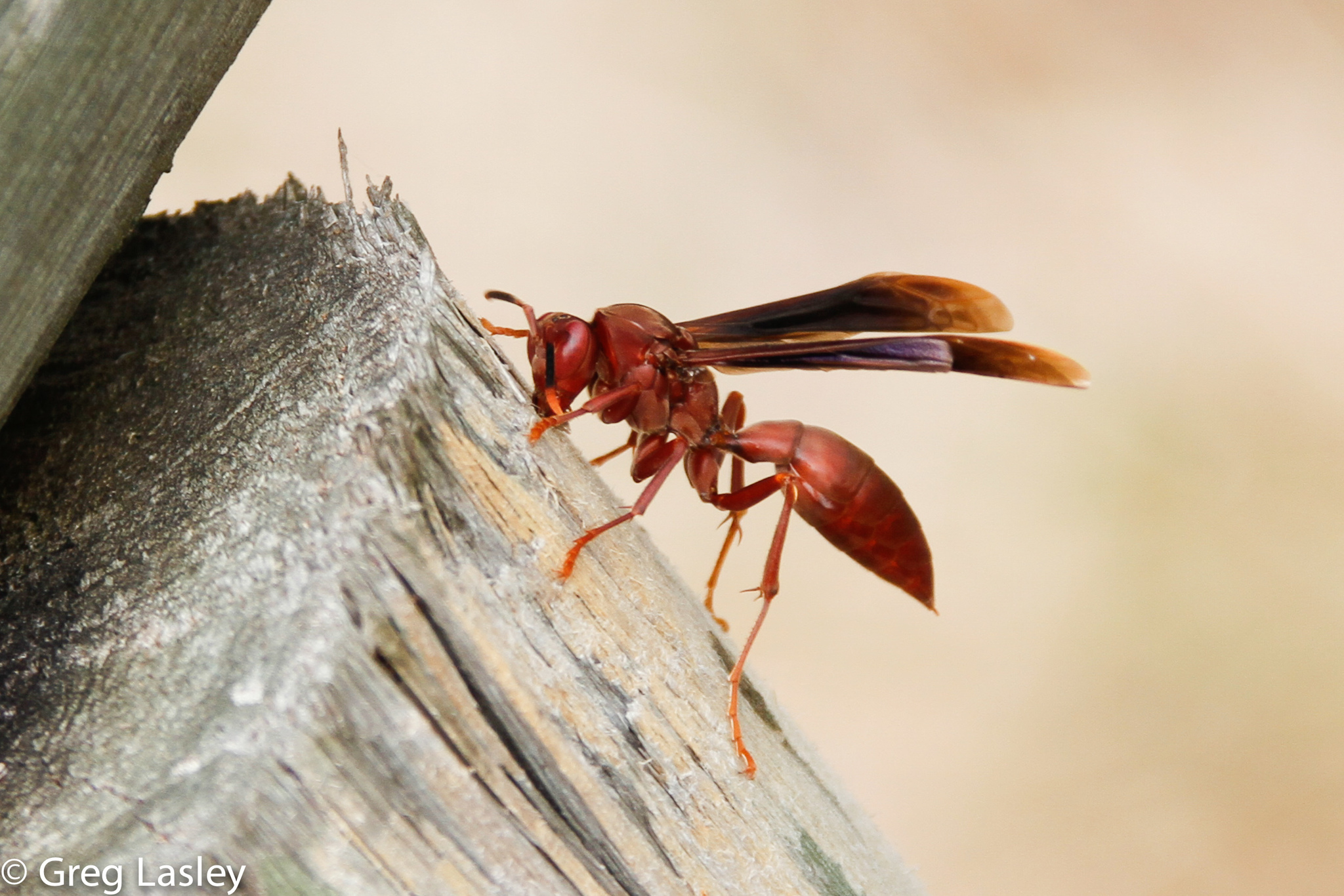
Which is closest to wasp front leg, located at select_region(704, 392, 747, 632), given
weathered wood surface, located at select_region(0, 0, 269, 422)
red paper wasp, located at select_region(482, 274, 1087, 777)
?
red paper wasp, located at select_region(482, 274, 1087, 777)

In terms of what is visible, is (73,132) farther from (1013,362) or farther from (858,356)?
(1013,362)

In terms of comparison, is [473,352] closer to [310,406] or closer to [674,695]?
[310,406]

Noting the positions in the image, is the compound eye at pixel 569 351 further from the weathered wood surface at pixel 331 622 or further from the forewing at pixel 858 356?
the weathered wood surface at pixel 331 622

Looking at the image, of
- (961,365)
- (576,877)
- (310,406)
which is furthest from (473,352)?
(961,365)

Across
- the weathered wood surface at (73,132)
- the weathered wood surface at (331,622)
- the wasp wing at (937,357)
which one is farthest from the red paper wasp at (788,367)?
the weathered wood surface at (73,132)

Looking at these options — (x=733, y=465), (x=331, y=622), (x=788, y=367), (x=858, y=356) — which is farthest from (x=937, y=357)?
(x=331, y=622)

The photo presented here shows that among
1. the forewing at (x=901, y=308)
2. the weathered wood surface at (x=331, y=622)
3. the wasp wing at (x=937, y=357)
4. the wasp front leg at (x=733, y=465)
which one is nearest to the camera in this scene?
the weathered wood surface at (x=331, y=622)

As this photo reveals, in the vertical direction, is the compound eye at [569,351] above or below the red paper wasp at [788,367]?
above
